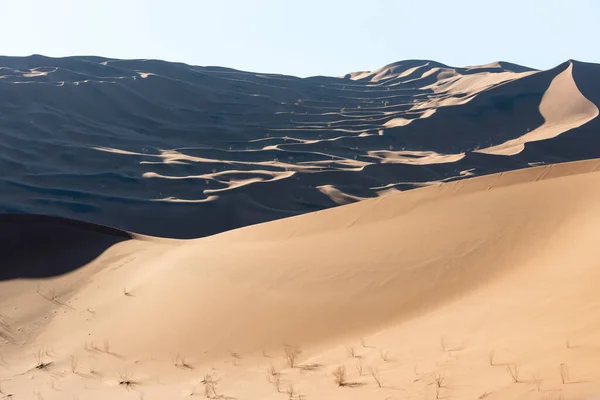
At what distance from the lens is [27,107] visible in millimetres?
34688

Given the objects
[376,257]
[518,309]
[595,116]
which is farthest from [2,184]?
[595,116]

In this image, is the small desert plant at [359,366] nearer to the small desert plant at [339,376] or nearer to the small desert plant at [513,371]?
the small desert plant at [339,376]

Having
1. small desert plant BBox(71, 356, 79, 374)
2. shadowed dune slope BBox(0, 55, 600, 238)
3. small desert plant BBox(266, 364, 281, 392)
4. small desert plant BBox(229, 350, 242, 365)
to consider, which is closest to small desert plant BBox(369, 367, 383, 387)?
small desert plant BBox(266, 364, 281, 392)

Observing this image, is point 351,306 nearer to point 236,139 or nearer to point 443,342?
→ point 443,342

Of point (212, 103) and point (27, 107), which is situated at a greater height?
point (212, 103)

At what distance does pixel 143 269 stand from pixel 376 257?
3503 mm

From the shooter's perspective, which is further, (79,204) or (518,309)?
(79,204)

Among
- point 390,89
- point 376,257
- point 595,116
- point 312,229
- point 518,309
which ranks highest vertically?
point 390,89

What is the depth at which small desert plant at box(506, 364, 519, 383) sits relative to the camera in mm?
3707

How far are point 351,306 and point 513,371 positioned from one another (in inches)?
102

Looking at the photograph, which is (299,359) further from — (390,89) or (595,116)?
(390,89)

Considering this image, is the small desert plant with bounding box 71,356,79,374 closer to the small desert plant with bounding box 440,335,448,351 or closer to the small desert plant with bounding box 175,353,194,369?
the small desert plant with bounding box 175,353,194,369

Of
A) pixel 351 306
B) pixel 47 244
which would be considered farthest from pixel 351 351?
pixel 47 244

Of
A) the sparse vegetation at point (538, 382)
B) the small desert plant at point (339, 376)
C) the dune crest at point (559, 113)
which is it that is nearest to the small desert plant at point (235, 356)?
the small desert plant at point (339, 376)
